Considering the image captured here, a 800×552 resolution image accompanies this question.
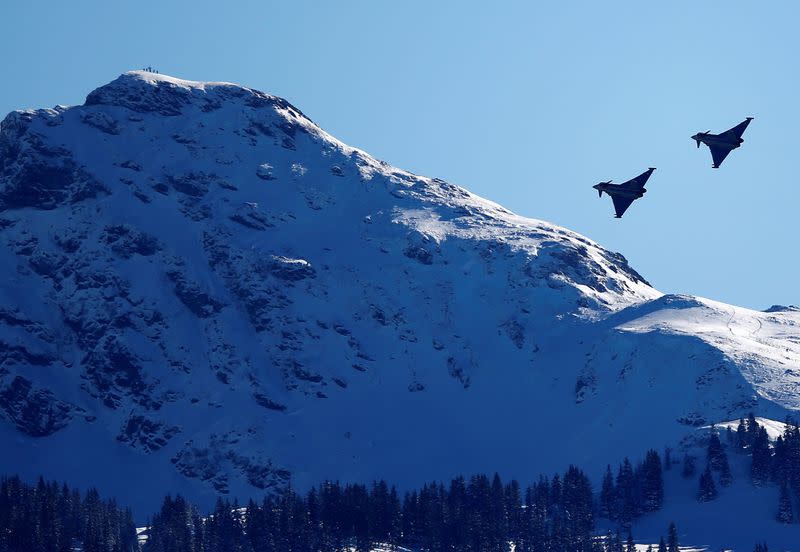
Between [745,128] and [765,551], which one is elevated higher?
[745,128]

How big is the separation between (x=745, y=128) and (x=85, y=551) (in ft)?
296

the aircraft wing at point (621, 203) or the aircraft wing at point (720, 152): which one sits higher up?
the aircraft wing at point (720, 152)

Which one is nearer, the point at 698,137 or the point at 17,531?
the point at 698,137

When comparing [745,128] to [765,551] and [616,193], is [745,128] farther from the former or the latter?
[765,551]

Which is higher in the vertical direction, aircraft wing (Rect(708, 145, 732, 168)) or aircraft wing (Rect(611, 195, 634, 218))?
aircraft wing (Rect(708, 145, 732, 168))

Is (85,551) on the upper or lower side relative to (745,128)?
lower

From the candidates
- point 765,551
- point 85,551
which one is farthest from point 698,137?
point 85,551

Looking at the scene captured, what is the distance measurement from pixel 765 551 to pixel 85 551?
7849cm

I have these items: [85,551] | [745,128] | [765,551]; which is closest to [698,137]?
[745,128]

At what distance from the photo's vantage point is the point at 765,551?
652ft

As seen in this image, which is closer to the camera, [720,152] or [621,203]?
[720,152]

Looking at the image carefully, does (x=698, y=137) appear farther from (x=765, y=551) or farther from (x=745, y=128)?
(x=765, y=551)

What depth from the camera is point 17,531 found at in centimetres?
19962

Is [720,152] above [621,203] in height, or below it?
above
